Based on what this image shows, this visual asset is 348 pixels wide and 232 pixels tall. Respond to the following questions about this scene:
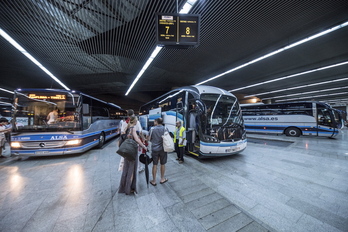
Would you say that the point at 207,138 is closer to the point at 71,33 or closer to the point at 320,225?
the point at 320,225

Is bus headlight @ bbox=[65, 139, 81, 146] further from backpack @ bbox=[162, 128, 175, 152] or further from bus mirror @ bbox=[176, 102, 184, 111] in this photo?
bus mirror @ bbox=[176, 102, 184, 111]

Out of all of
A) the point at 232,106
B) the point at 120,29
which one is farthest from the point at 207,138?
the point at 120,29

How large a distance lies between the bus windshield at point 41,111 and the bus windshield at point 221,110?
555cm

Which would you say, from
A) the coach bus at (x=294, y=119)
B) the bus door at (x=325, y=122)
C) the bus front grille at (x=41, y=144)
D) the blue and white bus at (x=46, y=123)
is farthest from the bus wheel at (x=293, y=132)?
the bus front grille at (x=41, y=144)

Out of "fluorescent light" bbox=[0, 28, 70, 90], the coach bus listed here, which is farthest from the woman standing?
the coach bus

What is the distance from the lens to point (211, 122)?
4.49 metres

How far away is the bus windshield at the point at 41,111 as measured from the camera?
458 centimetres

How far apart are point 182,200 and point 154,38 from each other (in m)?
6.93

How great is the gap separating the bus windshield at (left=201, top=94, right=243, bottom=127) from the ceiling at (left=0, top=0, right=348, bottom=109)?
131 inches

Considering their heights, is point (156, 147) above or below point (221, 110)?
below

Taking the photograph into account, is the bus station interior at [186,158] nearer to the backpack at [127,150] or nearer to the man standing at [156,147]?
the man standing at [156,147]

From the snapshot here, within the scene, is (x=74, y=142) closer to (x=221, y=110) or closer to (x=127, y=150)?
(x=127, y=150)

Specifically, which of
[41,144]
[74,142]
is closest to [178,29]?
[74,142]

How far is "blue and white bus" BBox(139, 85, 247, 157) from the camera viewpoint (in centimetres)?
436
